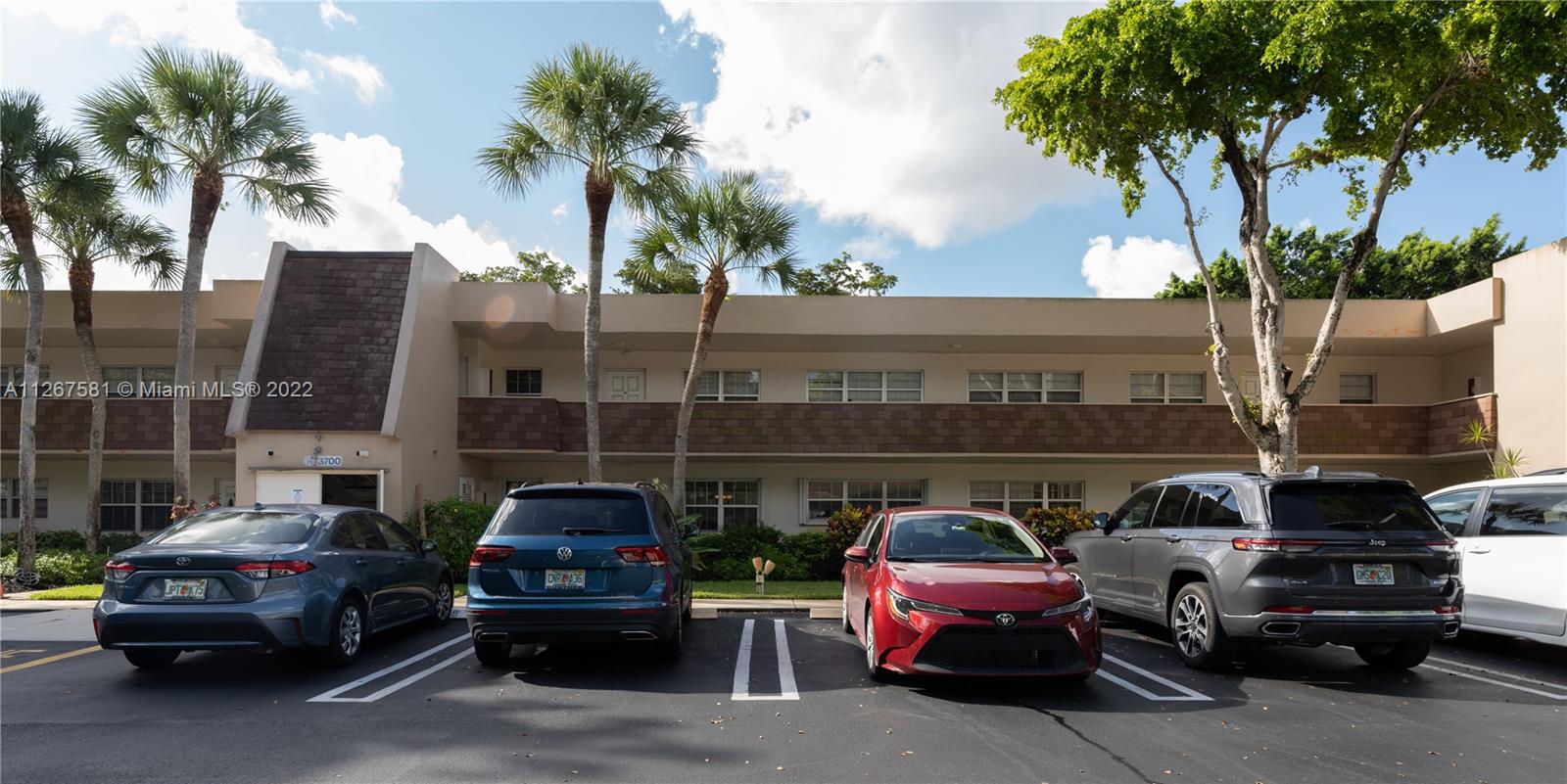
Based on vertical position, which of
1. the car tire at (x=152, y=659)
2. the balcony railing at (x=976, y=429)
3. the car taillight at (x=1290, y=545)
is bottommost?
the car tire at (x=152, y=659)

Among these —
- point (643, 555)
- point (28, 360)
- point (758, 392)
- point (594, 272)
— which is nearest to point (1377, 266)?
point (758, 392)

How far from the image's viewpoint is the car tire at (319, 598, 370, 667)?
8094mm

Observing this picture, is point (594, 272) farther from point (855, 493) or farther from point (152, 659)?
point (152, 659)

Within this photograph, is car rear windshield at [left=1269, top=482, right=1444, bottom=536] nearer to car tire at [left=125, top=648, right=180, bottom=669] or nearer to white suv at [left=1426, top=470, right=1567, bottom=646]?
white suv at [left=1426, top=470, right=1567, bottom=646]

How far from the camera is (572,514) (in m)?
8.15

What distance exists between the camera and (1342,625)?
7516mm

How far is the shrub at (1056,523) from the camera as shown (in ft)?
61.6

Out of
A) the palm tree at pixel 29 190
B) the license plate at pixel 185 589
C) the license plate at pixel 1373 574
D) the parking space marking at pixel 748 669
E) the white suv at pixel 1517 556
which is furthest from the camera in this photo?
the palm tree at pixel 29 190

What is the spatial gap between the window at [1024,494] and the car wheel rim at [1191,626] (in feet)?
41.9

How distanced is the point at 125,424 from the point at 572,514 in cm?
1553

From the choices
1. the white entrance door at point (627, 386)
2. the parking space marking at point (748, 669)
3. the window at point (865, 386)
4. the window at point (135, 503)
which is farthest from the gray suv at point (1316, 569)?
the window at point (135, 503)

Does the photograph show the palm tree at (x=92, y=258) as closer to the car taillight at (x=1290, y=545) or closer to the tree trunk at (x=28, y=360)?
the tree trunk at (x=28, y=360)

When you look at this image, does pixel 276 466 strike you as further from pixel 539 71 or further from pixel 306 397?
pixel 539 71

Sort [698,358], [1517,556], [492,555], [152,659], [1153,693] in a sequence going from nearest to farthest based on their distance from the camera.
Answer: [1153,693]
[492,555]
[152,659]
[1517,556]
[698,358]
